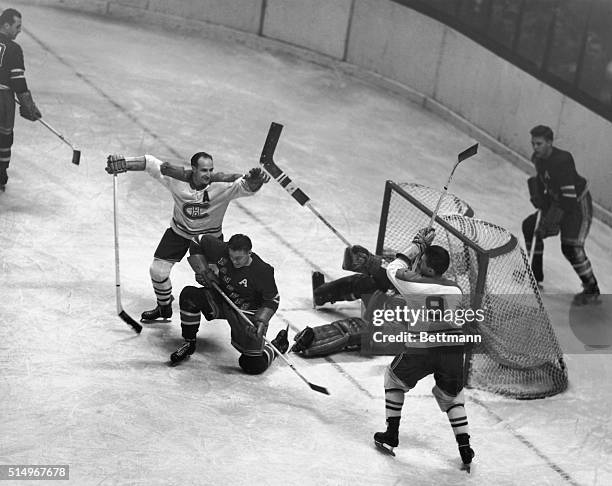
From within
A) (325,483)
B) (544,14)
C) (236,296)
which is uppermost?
(544,14)

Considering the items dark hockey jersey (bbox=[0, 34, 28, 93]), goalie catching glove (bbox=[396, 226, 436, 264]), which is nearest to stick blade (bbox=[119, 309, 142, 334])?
goalie catching glove (bbox=[396, 226, 436, 264])

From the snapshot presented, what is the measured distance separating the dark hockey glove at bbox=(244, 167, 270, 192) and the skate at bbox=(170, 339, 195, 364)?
1.12 m

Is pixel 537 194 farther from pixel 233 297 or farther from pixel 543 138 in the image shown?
pixel 233 297

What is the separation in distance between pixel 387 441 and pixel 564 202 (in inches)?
142

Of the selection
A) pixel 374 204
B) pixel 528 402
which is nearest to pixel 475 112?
pixel 374 204

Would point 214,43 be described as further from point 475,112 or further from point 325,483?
point 325,483

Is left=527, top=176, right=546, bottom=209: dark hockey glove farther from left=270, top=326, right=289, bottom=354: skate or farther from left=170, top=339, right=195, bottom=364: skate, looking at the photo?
left=170, top=339, right=195, bottom=364: skate

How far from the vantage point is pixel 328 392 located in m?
7.24

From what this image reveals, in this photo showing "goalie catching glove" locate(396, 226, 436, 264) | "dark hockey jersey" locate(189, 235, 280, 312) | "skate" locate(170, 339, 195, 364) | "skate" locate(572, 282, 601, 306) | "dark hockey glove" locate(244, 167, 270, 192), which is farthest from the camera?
"skate" locate(572, 282, 601, 306)

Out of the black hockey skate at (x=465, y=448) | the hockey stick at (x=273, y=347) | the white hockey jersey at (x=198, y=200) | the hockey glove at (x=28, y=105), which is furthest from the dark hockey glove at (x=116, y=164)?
the black hockey skate at (x=465, y=448)

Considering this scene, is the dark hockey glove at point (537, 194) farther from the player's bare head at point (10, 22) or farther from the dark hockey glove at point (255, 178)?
the player's bare head at point (10, 22)

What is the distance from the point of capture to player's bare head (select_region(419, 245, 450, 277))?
6746 millimetres

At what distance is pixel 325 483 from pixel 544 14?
7307 millimetres

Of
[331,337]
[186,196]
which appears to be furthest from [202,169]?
[331,337]
